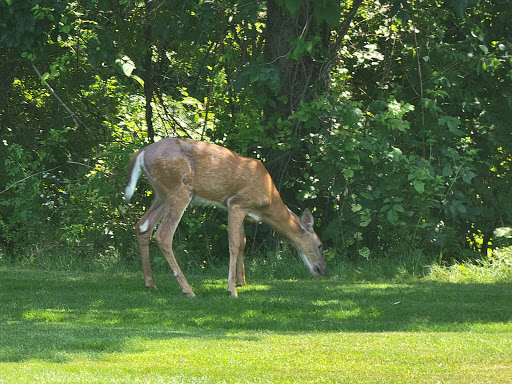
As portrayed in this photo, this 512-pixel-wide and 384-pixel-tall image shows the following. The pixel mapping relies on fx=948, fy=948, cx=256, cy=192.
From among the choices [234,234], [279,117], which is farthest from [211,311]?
[279,117]

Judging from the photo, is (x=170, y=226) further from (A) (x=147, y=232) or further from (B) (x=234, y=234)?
(B) (x=234, y=234)

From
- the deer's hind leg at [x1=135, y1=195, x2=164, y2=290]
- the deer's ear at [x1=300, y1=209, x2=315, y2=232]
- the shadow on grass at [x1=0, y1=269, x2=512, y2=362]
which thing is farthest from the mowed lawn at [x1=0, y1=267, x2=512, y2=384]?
the deer's ear at [x1=300, y1=209, x2=315, y2=232]

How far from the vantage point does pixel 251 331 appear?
905 centimetres

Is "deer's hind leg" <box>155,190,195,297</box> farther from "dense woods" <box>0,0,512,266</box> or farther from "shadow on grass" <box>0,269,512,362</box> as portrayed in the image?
"dense woods" <box>0,0,512,266</box>

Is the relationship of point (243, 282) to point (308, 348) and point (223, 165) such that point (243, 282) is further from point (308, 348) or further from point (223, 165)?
point (308, 348)

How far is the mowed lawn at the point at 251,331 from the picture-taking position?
6734 mm

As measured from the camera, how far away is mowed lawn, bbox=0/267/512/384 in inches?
265

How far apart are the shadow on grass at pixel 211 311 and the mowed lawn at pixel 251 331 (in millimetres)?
13

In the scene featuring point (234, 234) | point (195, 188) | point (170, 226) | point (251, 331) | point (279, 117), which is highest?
point (279, 117)

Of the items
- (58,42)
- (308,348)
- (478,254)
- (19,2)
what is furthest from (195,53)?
(308,348)

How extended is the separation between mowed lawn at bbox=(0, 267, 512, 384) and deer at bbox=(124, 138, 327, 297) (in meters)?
0.50

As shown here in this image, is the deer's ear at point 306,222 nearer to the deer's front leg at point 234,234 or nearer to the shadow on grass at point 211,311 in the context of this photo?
the shadow on grass at point 211,311

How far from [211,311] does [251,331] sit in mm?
1192

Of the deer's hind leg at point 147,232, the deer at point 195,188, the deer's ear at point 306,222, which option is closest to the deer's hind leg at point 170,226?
the deer at point 195,188
